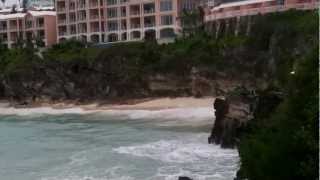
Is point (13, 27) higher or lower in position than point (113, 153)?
higher

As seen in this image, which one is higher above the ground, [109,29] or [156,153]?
[109,29]

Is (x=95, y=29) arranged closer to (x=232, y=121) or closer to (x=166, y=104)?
(x=166, y=104)

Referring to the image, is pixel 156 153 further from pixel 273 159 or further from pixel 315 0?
pixel 315 0

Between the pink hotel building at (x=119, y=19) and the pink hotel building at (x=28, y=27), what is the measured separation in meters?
4.44

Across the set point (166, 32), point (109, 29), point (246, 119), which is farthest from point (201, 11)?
point (246, 119)

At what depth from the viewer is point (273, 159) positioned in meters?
14.9

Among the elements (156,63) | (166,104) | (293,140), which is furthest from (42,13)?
(293,140)

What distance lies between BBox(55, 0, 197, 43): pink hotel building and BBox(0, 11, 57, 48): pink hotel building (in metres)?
4.44

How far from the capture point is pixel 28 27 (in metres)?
111

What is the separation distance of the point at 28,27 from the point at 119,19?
20879 millimetres

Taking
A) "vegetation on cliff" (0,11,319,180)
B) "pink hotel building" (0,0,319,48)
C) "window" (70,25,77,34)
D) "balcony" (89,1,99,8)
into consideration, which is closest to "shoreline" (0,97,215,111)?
"vegetation on cliff" (0,11,319,180)

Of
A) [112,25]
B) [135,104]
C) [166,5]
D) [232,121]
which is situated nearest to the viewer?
[232,121]

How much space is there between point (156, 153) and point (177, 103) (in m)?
31.0

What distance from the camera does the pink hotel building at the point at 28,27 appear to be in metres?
109
